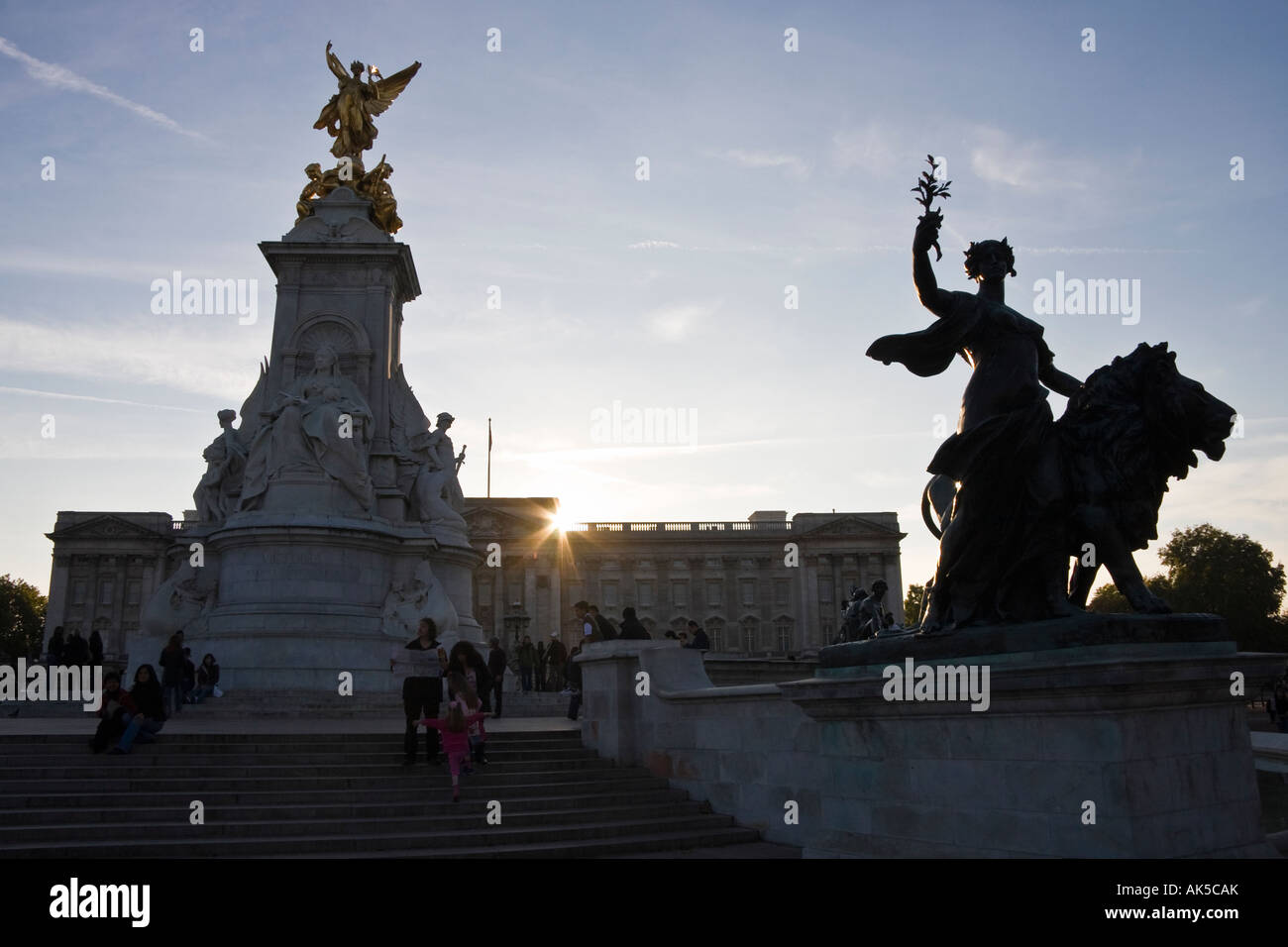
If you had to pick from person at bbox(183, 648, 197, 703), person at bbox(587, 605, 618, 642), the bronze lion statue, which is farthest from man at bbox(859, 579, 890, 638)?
the bronze lion statue

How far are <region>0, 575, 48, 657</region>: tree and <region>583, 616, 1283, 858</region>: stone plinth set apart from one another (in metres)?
90.4

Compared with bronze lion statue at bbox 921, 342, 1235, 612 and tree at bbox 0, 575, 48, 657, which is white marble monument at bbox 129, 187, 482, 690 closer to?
bronze lion statue at bbox 921, 342, 1235, 612

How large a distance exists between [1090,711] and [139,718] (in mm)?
11583

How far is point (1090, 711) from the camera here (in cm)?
643

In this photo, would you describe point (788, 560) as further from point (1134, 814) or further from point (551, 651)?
point (1134, 814)

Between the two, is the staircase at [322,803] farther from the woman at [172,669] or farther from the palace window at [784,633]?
the palace window at [784,633]

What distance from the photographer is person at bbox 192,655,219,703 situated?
20.5 meters

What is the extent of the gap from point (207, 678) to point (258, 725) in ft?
15.9

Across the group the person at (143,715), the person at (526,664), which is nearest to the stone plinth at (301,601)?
the person at (526,664)

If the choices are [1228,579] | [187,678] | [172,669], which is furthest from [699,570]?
[172,669]

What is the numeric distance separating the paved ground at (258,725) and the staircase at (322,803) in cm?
140

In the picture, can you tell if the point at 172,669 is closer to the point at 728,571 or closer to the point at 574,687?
the point at 574,687

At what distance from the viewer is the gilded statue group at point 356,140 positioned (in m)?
28.0
